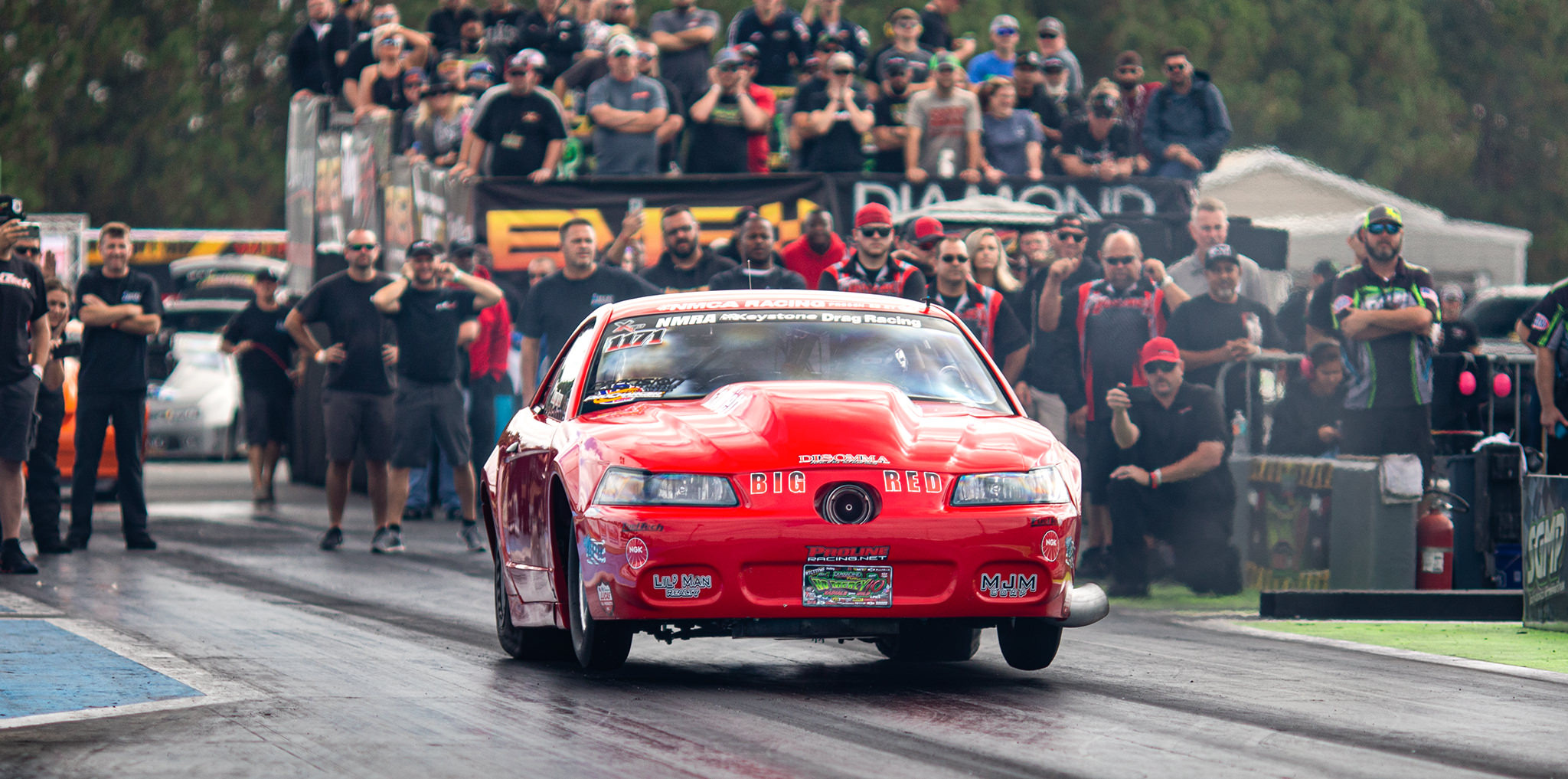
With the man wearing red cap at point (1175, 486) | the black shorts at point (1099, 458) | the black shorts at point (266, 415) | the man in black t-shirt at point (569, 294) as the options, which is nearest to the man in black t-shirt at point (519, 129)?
the black shorts at point (266, 415)

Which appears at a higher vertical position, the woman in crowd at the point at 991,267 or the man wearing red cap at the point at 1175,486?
the woman in crowd at the point at 991,267

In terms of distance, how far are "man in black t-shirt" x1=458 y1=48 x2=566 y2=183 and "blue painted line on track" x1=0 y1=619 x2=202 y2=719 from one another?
897 centimetres

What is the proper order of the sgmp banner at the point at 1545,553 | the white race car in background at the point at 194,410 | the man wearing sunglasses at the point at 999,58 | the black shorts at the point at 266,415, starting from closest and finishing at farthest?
the sgmp banner at the point at 1545,553
the black shorts at the point at 266,415
the man wearing sunglasses at the point at 999,58
the white race car in background at the point at 194,410

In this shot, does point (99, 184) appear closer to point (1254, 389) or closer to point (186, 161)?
point (186, 161)

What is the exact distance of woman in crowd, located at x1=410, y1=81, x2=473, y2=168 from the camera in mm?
19312

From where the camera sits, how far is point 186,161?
57.0 m

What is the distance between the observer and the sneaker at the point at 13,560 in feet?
41.0

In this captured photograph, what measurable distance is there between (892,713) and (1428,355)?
19.6ft

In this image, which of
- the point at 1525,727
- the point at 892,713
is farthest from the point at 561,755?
the point at 1525,727

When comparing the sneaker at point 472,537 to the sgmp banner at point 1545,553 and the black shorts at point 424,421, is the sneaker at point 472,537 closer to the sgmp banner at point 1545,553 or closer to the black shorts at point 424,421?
the black shorts at point 424,421

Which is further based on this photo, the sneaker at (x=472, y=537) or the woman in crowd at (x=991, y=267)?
the sneaker at (x=472, y=537)

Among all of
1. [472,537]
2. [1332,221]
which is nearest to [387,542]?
[472,537]

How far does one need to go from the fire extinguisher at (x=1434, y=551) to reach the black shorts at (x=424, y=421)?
6.24 meters

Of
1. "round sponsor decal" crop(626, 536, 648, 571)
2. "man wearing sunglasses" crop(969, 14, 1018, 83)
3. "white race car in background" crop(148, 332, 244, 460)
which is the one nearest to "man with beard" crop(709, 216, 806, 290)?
"round sponsor decal" crop(626, 536, 648, 571)
